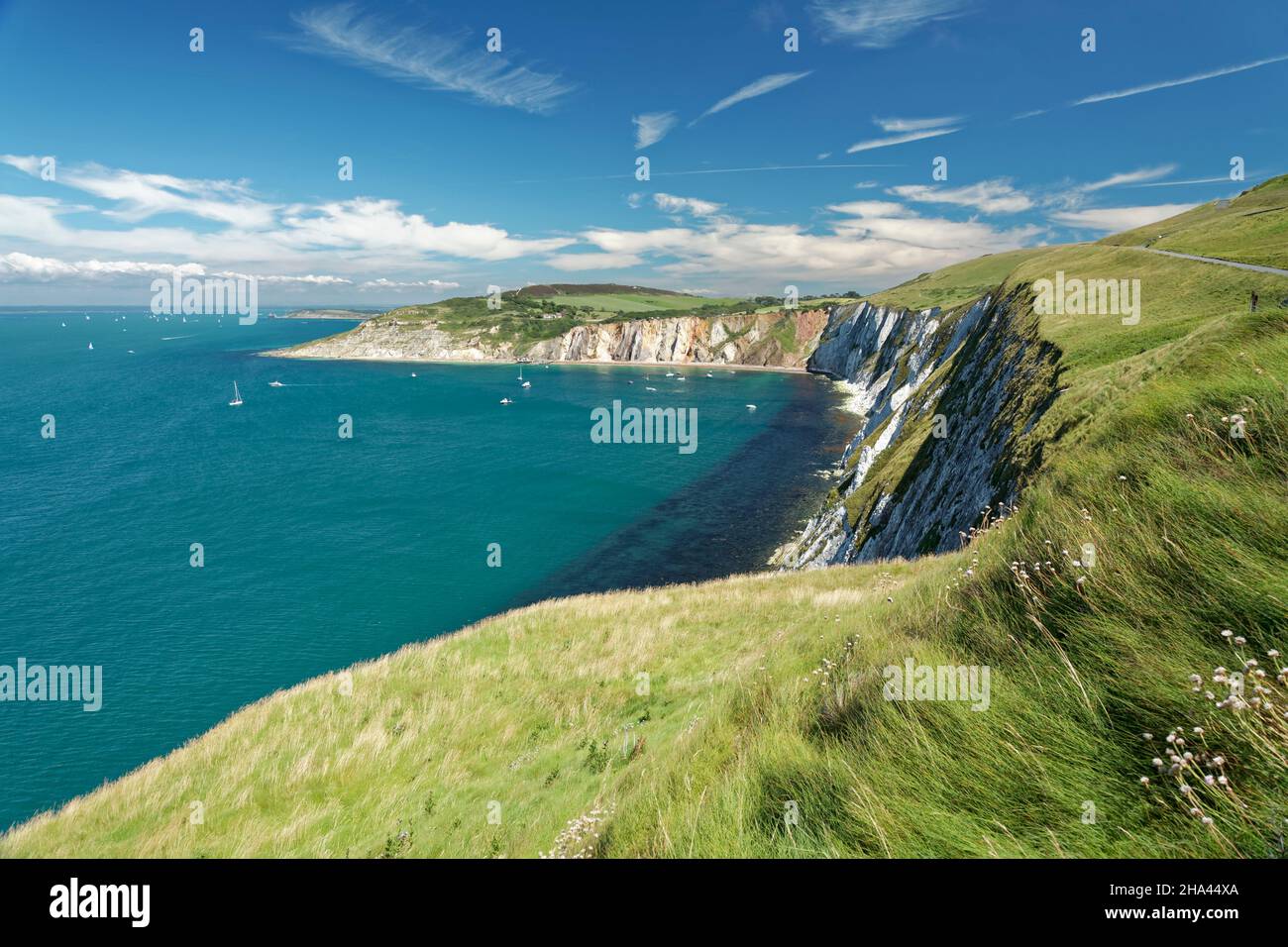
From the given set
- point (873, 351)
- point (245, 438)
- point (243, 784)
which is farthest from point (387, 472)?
point (873, 351)

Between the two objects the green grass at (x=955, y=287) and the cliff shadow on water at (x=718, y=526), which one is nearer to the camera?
the cliff shadow on water at (x=718, y=526)

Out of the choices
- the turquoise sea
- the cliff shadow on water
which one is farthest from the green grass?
the cliff shadow on water

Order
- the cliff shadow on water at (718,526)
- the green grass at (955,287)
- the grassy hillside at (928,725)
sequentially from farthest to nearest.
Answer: the green grass at (955,287), the cliff shadow on water at (718,526), the grassy hillside at (928,725)

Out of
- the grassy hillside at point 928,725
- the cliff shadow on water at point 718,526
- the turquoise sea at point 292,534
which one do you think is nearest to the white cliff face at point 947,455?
the cliff shadow on water at point 718,526

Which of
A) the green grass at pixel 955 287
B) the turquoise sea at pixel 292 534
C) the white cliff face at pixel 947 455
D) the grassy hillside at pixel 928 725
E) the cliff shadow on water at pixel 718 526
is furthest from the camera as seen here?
the green grass at pixel 955 287

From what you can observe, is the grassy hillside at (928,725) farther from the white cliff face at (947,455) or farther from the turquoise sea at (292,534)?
the turquoise sea at (292,534)

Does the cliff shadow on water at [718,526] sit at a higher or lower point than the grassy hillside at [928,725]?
lower

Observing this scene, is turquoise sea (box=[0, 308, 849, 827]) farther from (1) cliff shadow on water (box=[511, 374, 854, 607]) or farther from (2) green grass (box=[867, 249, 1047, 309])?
(2) green grass (box=[867, 249, 1047, 309])
